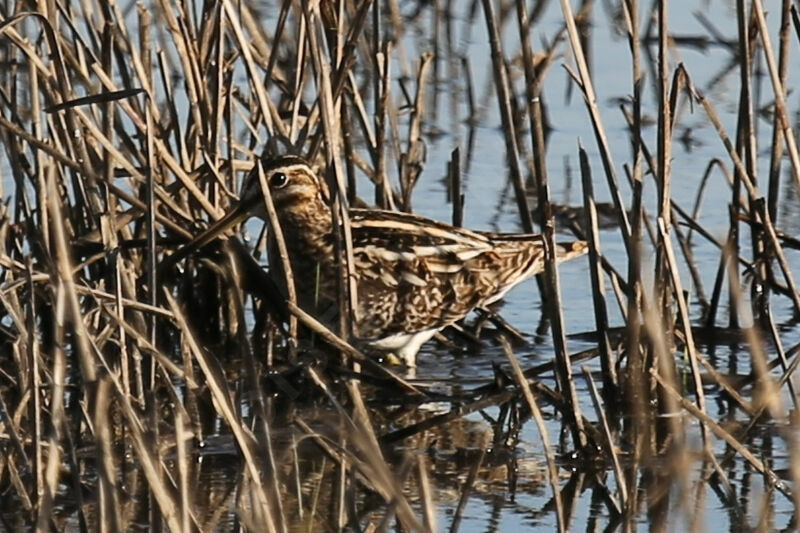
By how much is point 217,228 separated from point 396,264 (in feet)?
2.38

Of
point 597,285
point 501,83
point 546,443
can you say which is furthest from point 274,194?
point 546,443

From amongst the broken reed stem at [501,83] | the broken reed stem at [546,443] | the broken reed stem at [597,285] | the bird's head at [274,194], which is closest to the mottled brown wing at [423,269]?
the bird's head at [274,194]

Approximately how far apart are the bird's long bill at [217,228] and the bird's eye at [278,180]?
23 cm

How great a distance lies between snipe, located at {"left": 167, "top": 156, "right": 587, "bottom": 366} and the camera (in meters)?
6.21

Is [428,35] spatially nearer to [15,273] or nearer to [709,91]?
[709,91]

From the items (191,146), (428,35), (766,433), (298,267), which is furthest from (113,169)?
(428,35)

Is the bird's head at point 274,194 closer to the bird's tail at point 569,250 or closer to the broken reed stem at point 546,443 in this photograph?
the bird's tail at point 569,250

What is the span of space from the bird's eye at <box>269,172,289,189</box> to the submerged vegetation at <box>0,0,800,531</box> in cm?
12

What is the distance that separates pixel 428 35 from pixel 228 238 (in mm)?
5037

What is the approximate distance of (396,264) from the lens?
20.6 feet

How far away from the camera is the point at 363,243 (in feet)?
20.3

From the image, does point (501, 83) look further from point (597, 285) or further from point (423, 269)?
point (423, 269)

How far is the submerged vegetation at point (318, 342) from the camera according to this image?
4227 mm

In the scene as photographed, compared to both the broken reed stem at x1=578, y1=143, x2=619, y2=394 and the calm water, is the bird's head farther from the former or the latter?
the broken reed stem at x1=578, y1=143, x2=619, y2=394
